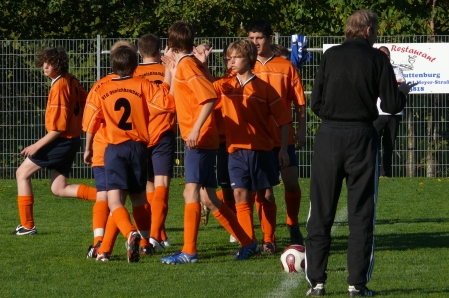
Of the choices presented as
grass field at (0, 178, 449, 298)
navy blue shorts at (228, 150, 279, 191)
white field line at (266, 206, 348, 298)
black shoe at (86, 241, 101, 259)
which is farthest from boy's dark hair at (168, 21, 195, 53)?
white field line at (266, 206, 348, 298)

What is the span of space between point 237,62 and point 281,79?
0.78 meters

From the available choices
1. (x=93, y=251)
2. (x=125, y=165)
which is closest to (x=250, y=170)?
(x=125, y=165)

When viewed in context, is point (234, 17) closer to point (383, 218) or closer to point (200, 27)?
point (200, 27)

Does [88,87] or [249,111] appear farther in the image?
[88,87]

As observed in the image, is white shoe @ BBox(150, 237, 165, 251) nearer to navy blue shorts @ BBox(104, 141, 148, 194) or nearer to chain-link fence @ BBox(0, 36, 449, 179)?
navy blue shorts @ BBox(104, 141, 148, 194)

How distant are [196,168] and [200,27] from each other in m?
13.2

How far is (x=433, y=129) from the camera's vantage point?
57.2ft

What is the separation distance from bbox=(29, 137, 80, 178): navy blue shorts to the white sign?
752 centimetres

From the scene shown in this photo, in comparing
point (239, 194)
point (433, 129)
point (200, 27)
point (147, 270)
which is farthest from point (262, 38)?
point (200, 27)

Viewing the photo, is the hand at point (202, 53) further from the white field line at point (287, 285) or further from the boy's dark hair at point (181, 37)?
the white field line at point (287, 285)

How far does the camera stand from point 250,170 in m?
8.36

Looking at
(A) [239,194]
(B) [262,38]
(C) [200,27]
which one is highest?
(C) [200,27]

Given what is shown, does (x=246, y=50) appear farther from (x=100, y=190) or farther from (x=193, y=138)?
(x=100, y=190)

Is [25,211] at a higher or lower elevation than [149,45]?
lower
